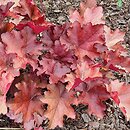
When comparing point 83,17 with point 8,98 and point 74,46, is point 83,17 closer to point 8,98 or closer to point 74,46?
point 74,46

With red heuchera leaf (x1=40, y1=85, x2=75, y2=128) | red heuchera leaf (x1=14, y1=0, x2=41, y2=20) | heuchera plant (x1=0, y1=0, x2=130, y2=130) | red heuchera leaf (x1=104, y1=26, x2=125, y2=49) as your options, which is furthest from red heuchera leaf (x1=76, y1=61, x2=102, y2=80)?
→ red heuchera leaf (x1=14, y1=0, x2=41, y2=20)

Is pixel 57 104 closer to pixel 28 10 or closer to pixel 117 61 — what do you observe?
pixel 117 61

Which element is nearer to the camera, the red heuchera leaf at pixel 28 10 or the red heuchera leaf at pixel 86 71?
the red heuchera leaf at pixel 86 71

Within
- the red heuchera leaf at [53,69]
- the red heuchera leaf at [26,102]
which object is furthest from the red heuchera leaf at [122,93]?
the red heuchera leaf at [26,102]

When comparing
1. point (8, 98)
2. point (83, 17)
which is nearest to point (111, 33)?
point (83, 17)

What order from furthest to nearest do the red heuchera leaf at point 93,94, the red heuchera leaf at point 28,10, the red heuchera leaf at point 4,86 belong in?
the red heuchera leaf at point 28,10
the red heuchera leaf at point 93,94
the red heuchera leaf at point 4,86

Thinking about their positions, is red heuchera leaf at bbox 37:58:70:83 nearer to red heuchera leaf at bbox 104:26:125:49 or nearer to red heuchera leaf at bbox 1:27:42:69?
red heuchera leaf at bbox 1:27:42:69

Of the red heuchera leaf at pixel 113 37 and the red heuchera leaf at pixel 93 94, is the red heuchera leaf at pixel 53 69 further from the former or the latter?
the red heuchera leaf at pixel 113 37

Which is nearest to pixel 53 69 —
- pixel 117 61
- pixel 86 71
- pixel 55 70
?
pixel 55 70
